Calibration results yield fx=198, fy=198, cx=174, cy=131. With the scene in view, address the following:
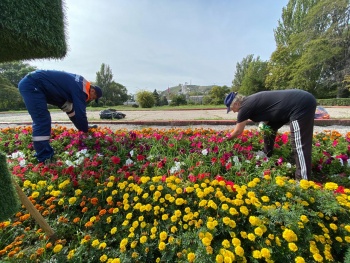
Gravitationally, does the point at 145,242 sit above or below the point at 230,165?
below

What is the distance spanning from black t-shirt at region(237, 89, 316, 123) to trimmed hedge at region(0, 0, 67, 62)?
2.09 meters

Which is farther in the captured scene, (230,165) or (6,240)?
(230,165)

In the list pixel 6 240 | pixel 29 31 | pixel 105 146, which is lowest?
pixel 6 240

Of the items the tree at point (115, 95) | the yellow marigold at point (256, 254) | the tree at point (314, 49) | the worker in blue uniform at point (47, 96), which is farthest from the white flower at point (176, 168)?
the tree at point (115, 95)

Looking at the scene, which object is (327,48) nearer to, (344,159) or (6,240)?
(344,159)

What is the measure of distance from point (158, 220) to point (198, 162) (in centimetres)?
95

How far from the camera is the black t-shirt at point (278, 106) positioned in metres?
2.32

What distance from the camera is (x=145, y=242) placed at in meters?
1.35

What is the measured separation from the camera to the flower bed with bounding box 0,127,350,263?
4.10 feet

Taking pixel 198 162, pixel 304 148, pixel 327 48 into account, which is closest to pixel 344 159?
pixel 304 148

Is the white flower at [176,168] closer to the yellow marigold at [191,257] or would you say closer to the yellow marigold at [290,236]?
the yellow marigold at [191,257]

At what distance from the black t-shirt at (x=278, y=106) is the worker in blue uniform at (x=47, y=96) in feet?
7.59

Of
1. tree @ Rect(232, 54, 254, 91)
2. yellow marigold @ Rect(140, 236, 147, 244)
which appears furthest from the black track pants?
tree @ Rect(232, 54, 254, 91)

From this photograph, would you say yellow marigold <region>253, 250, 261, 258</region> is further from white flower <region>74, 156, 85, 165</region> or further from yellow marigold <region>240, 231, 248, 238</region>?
white flower <region>74, 156, 85, 165</region>
